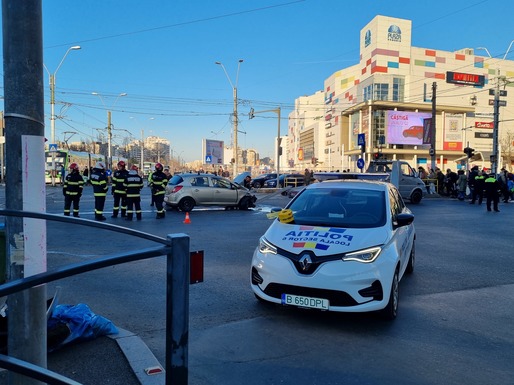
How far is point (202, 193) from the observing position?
56.5 feet

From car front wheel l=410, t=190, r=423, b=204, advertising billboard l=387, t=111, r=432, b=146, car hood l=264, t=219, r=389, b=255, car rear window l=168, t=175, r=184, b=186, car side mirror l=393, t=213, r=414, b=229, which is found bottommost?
car front wheel l=410, t=190, r=423, b=204

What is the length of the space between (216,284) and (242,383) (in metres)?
2.94

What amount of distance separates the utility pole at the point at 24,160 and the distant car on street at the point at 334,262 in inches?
104

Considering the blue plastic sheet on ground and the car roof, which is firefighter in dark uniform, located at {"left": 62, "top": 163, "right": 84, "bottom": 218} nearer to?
the car roof

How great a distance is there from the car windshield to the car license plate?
1172 millimetres

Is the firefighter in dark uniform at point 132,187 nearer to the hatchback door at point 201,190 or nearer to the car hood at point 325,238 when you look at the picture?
the hatchback door at point 201,190

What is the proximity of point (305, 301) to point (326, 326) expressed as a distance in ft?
1.32

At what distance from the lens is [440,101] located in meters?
67.6

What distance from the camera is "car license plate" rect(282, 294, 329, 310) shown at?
14.8ft

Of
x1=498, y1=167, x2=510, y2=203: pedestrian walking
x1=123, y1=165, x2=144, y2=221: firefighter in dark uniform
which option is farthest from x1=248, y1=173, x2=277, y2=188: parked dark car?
x1=123, y1=165, x2=144, y2=221: firefighter in dark uniform

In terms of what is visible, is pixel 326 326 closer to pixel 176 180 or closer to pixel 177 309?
pixel 177 309

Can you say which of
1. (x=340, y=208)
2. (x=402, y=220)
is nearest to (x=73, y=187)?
(x=340, y=208)

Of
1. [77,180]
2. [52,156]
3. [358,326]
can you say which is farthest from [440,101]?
[358,326]

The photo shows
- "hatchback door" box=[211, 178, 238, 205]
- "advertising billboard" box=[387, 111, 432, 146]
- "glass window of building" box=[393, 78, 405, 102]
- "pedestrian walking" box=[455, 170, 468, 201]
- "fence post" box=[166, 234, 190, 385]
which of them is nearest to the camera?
"fence post" box=[166, 234, 190, 385]
